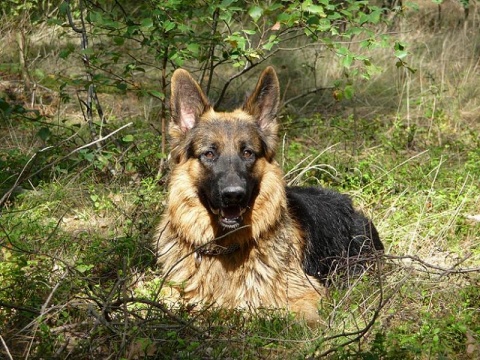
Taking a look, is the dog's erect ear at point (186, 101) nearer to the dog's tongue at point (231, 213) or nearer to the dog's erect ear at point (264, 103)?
the dog's erect ear at point (264, 103)

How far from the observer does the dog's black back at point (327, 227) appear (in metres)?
5.66

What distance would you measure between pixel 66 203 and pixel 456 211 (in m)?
3.79

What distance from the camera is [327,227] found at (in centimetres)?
595

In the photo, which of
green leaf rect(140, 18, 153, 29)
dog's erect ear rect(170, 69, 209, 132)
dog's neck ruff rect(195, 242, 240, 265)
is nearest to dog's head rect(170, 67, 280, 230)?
dog's erect ear rect(170, 69, 209, 132)

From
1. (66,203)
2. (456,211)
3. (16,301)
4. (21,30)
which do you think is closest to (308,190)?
(456,211)

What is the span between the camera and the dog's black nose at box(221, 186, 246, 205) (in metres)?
4.85

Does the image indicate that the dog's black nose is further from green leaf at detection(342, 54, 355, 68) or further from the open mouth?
green leaf at detection(342, 54, 355, 68)

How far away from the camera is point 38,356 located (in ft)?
11.6

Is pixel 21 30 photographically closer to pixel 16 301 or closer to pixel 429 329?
pixel 16 301

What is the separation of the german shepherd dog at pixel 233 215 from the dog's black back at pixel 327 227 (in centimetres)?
5

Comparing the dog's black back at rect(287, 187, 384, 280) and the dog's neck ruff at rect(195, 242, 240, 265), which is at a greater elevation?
the dog's neck ruff at rect(195, 242, 240, 265)

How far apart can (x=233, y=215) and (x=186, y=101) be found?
3.69 ft

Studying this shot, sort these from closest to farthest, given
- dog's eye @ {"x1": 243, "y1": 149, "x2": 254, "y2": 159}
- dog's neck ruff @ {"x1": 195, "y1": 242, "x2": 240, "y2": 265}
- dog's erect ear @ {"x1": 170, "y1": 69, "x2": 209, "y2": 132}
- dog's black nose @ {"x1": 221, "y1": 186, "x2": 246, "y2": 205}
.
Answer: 1. dog's black nose @ {"x1": 221, "y1": 186, "x2": 246, "y2": 205}
2. dog's neck ruff @ {"x1": 195, "y1": 242, "x2": 240, "y2": 265}
3. dog's eye @ {"x1": 243, "y1": 149, "x2": 254, "y2": 159}
4. dog's erect ear @ {"x1": 170, "y1": 69, "x2": 209, "y2": 132}

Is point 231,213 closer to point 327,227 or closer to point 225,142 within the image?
point 225,142
